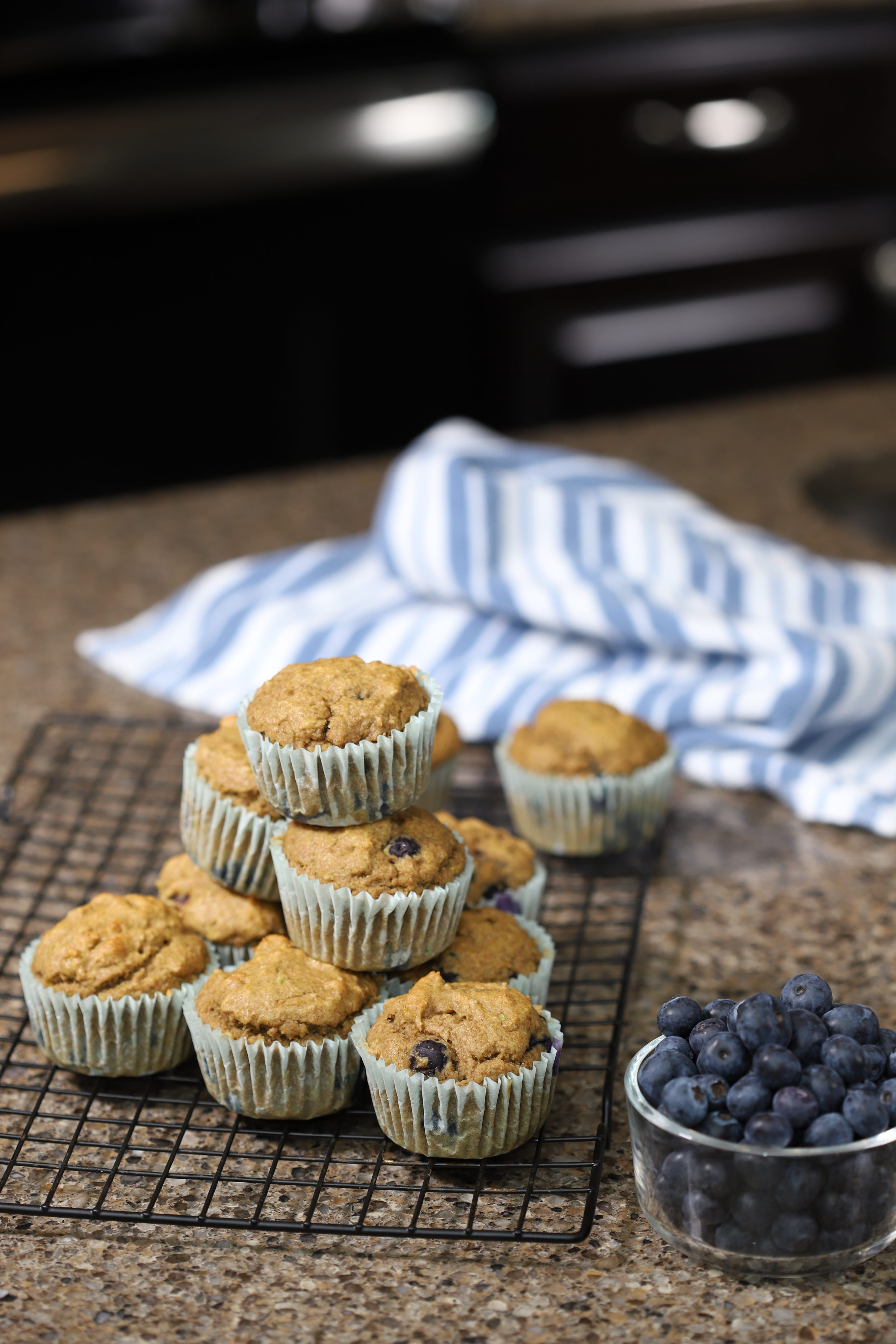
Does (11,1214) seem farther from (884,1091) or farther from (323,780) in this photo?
(884,1091)

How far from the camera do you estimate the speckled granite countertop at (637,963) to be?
2.98ft

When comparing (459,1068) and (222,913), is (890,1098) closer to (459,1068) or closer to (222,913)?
(459,1068)

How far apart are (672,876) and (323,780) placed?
478 millimetres

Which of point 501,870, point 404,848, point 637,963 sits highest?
point 404,848

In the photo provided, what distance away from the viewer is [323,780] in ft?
3.46

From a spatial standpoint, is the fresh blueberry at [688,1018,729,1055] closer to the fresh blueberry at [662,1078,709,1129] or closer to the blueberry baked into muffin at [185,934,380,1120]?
the fresh blueberry at [662,1078,709,1129]

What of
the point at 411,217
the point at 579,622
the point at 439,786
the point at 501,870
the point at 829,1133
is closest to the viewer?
the point at 829,1133

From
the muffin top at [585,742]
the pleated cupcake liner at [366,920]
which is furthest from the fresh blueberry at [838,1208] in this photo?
the muffin top at [585,742]

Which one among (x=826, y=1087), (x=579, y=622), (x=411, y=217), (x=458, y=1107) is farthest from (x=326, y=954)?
(x=411, y=217)

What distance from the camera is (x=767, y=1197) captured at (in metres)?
0.90

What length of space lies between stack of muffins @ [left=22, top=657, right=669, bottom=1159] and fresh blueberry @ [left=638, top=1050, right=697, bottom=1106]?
9 centimetres

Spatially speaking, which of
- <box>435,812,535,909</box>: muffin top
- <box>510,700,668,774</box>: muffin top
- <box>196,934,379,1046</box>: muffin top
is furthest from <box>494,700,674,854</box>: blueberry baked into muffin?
<box>196,934,379,1046</box>: muffin top

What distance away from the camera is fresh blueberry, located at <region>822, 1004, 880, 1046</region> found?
95 cm

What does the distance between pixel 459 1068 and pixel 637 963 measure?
32 cm
